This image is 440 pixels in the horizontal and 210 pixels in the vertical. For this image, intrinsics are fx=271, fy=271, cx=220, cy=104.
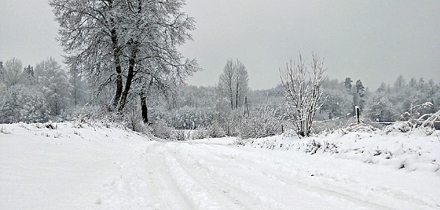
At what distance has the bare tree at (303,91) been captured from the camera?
10.7m

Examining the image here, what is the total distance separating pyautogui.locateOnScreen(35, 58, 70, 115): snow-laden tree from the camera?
1567 inches

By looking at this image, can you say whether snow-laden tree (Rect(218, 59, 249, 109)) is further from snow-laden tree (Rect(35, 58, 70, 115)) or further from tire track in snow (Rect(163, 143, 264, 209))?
tire track in snow (Rect(163, 143, 264, 209))

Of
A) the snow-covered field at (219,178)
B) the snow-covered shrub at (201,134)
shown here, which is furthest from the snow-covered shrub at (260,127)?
the snow-covered field at (219,178)

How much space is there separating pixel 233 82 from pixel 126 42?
35.3 meters

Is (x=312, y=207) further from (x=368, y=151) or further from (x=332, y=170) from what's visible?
(x=368, y=151)

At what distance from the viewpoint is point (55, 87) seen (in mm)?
41250

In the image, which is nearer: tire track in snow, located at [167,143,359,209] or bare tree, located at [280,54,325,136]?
tire track in snow, located at [167,143,359,209]

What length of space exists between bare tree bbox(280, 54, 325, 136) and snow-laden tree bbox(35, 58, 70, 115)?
37511 millimetres

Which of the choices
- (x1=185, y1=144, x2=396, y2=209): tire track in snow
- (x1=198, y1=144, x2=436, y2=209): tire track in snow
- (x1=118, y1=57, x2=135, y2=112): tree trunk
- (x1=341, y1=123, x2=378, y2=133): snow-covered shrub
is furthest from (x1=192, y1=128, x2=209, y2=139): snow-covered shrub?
(x1=198, y1=144, x2=436, y2=209): tire track in snow

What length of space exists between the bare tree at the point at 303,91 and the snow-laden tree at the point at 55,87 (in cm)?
3751

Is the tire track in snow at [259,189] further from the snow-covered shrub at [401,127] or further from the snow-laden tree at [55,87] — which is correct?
the snow-laden tree at [55,87]

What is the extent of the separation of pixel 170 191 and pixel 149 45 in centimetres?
1323

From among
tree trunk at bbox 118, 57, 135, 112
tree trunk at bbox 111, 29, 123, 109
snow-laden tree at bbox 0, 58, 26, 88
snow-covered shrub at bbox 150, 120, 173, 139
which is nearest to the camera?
tree trunk at bbox 111, 29, 123, 109

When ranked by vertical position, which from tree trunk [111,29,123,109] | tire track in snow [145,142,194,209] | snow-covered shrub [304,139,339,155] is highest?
tree trunk [111,29,123,109]
